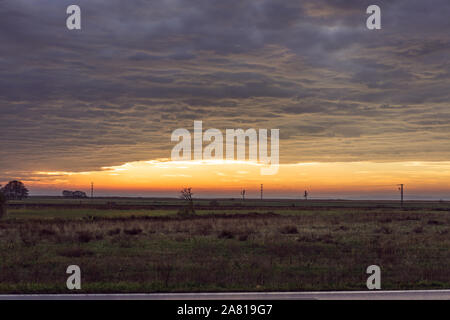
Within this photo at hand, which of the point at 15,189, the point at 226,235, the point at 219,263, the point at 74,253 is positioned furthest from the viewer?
the point at 15,189

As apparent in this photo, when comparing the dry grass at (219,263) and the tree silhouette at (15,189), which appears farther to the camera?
the tree silhouette at (15,189)

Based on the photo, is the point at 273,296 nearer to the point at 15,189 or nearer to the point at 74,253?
the point at 74,253

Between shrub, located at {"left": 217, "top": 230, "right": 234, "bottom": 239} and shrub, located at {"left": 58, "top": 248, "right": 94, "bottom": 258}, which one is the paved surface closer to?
shrub, located at {"left": 58, "top": 248, "right": 94, "bottom": 258}

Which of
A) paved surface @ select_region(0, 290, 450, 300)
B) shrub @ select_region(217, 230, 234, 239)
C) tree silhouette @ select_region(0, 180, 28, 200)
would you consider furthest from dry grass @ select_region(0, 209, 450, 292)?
tree silhouette @ select_region(0, 180, 28, 200)

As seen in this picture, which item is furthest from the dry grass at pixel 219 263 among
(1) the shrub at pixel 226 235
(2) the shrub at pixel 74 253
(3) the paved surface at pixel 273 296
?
(3) the paved surface at pixel 273 296

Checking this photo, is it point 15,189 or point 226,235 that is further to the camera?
point 15,189

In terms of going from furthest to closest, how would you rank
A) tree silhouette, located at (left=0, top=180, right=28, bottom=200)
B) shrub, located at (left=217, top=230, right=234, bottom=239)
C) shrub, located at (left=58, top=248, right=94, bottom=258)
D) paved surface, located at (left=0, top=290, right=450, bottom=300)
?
tree silhouette, located at (left=0, top=180, right=28, bottom=200)
shrub, located at (left=217, top=230, right=234, bottom=239)
shrub, located at (left=58, top=248, right=94, bottom=258)
paved surface, located at (left=0, top=290, right=450, bottom=300)

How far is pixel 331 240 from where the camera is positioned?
24703 millimetres

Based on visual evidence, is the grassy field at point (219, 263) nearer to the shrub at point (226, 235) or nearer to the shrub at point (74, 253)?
the shrub at point (74, 253)

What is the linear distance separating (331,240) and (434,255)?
6.39 metres

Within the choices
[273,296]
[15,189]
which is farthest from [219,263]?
[15,189]

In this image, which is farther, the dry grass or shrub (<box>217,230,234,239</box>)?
shrub (<box>217,230,234,239</box>)

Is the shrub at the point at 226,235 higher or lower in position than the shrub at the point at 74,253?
lower
